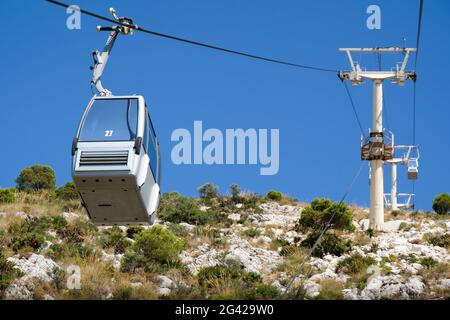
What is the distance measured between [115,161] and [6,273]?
39.1 feet

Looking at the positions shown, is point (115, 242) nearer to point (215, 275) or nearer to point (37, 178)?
point (215, 275)

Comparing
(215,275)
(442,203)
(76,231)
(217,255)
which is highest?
(442,203)

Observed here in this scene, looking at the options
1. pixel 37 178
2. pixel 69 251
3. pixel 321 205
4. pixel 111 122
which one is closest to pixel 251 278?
pixel 69 251

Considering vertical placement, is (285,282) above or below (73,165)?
below

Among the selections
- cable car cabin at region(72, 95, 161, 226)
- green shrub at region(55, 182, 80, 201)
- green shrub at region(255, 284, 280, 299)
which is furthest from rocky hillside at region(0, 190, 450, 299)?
cable car cabin at region(72, 95, 161, 226)

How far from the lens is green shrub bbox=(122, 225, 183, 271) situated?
86.4 ft

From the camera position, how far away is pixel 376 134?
3394cm

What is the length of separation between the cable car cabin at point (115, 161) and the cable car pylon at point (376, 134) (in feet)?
66.9

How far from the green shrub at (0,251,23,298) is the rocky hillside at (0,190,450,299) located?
0.04 m

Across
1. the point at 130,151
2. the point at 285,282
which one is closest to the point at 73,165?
the point at 130,151

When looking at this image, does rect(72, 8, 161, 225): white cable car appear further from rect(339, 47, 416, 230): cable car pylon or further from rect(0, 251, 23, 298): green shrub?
rect(339, 47, 416, 230): cable car pylon

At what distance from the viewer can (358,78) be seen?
1351 inches
